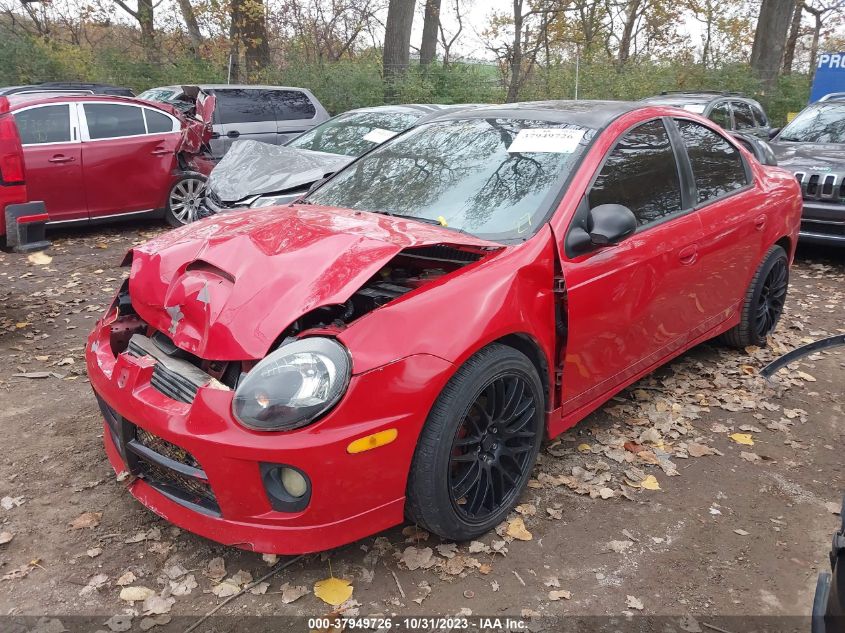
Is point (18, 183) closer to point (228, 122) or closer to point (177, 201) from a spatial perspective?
point (177, 201)

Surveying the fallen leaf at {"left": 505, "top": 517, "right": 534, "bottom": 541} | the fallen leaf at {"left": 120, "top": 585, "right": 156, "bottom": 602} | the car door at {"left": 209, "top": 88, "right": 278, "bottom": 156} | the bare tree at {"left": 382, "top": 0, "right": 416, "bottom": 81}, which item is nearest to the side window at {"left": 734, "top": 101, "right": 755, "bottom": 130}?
the car door at {"left": 209, "top": 88, "right": 278, "bottom": 156}

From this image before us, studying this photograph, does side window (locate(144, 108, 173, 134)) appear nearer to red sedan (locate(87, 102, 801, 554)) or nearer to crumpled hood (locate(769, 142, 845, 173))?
red sedan (locate(87, 102, 801, 554))

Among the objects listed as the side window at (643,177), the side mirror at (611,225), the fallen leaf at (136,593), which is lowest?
the fallen leaf at (136,593)

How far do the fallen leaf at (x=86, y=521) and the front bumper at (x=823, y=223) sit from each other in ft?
22.7

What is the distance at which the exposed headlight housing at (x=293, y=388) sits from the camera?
86.7 inches

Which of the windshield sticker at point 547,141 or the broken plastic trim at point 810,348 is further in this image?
the windshield sticker at point 547,141

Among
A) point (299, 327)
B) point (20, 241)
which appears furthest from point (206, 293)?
point (20, 241)

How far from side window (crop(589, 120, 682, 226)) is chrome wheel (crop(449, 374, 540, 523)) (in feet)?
3.28

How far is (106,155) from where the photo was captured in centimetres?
783

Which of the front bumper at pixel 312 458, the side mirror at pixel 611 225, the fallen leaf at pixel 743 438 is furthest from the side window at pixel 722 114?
the front bumper at pixel 312 458

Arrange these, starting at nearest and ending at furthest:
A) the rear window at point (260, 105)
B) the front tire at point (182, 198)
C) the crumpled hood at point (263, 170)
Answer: the crumpled hood at point (263, 170) < the front tire at point (182, 198) < the rear window at point (260, 105)

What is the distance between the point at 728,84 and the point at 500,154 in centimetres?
1679

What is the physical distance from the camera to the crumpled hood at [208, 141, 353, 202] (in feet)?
20.6

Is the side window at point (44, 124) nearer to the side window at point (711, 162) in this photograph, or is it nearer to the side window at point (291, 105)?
the side window at point (291, 105)
